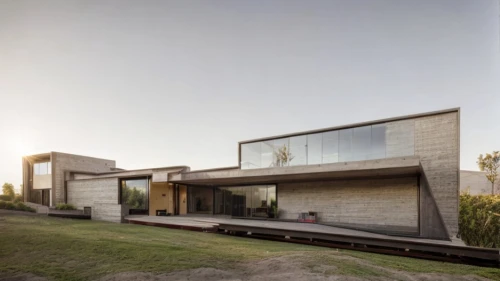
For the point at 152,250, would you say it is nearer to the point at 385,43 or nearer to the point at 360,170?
the point at 360,170

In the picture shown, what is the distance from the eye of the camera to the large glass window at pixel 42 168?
24.2 metres

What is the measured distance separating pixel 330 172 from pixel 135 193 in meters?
15.5

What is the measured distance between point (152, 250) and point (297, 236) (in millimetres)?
5938

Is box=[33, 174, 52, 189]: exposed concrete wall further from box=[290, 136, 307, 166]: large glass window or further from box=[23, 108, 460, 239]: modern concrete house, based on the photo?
box=[290, 136, 307, 166]: large glass window

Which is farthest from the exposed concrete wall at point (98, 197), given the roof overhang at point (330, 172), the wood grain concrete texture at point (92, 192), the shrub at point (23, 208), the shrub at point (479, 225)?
the shrub at point (479, 225)

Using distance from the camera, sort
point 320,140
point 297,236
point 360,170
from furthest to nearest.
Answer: point 320,140 < point 360,170 < point 297,236

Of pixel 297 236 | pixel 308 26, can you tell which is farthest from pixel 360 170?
pixel 308 26

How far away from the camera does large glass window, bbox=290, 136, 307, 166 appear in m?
14.7

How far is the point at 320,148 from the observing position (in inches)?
567

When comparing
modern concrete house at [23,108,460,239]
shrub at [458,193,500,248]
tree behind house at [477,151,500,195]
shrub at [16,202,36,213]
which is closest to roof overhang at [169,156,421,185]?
modern concrete house at [23,108,460,239]

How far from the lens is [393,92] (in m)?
17.7

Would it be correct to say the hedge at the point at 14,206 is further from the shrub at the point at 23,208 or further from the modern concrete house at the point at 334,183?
the modern concrete house at the point at 334,183

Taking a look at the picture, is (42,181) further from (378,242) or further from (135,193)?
(378,242)

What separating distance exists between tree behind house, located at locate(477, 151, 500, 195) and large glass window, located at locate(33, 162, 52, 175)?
134 feet
